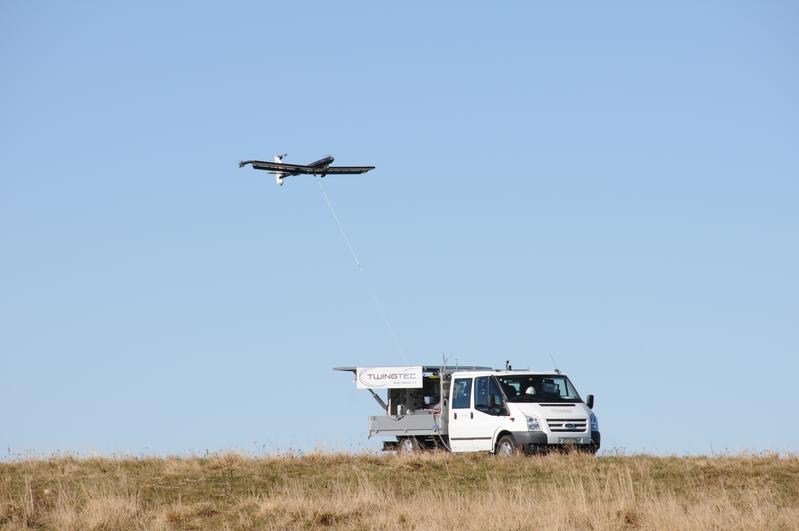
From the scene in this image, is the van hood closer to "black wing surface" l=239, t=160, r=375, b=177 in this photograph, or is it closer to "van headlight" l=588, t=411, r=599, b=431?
"van headlight" l=588, t=411, r=599, b=431

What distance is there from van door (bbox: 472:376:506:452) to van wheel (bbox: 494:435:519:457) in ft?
0.56

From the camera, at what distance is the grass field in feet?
54.9

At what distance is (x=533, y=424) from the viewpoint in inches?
990

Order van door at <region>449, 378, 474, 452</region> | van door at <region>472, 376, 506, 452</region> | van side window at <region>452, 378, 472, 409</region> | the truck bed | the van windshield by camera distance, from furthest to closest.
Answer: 1. the truck bed
2. van side window at <region>452, 378, 472, 409</region>
3. van door at <region>449, 378, 474, 452</region>
4. the van windshield
5. van door at <region>472, 376, 506, 452</region>

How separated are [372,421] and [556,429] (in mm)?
5404

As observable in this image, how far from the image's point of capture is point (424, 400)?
28922 mm

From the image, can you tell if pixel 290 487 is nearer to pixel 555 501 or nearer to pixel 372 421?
pixel 555 501

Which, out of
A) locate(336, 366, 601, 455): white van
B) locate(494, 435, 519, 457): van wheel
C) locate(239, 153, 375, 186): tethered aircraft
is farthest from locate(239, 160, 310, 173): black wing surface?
locate(494, 435, 519, 457): van wheel

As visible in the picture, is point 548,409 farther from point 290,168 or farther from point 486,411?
point 290,168

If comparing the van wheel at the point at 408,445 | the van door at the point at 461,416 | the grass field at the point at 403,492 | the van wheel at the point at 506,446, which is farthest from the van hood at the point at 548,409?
the van wheel at the point at 408,445

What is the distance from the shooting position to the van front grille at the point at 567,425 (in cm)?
2523

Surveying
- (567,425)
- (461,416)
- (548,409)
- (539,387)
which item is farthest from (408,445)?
(567,425)

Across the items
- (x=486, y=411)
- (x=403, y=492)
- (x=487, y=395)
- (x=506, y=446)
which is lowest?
(x=403, y=492)

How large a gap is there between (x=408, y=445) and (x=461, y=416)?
1.87 metres
